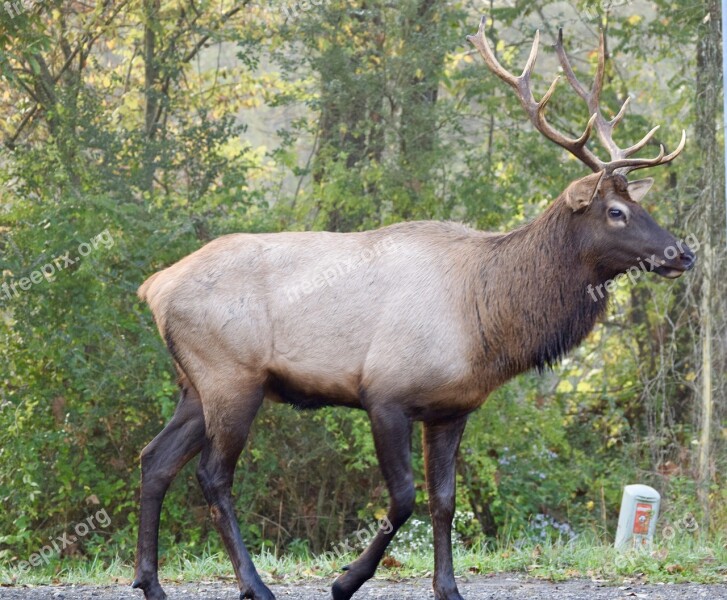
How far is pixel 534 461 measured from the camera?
1072cm

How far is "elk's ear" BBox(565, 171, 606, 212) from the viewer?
19.0 ft

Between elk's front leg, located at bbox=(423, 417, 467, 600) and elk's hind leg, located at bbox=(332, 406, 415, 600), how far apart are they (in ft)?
0.94

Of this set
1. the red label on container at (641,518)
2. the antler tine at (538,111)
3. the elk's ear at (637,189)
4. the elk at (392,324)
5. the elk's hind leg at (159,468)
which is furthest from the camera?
the red label on container at (641,518)

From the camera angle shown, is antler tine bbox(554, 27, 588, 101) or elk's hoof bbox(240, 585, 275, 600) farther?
antler tine bbox(554, 27, 588, 101)

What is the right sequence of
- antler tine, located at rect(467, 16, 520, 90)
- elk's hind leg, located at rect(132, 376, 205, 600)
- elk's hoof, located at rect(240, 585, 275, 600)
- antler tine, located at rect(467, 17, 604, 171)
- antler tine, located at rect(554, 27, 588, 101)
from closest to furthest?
elk's hoof, located at rect(240, 585, 275, 600) < elk's hind leg, located at rect(132, 376, 205, 600) < antler tine, located at rect(467, 17, 604, 171) < antler tine, located at rect(467, 16, 520, 90) < antler tine, located at rect(554, 27, 588, 101)

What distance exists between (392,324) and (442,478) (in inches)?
33.7

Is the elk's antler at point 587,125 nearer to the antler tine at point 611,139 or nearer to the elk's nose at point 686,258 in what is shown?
the antler tine at point 611,139

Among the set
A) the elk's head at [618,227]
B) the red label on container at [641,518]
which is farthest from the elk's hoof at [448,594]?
the red label on container at [641,518]

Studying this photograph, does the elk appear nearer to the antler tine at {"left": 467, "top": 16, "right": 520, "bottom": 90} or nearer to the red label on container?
the antler tine at {"left": 467, "top": 16, "right": 520, "bottom": 90}

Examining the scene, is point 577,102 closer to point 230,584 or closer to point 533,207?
point 533,207

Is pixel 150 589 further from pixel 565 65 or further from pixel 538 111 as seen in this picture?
pixel 565 65

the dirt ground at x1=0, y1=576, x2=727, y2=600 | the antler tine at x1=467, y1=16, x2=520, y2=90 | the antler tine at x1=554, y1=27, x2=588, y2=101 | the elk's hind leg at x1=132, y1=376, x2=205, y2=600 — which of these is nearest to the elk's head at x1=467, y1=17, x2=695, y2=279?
the antler tine at x1=467, y1=16, x2=520, y2=90

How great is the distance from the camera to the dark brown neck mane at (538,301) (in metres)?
5.76

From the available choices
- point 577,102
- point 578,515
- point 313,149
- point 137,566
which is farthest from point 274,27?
point 137,566
